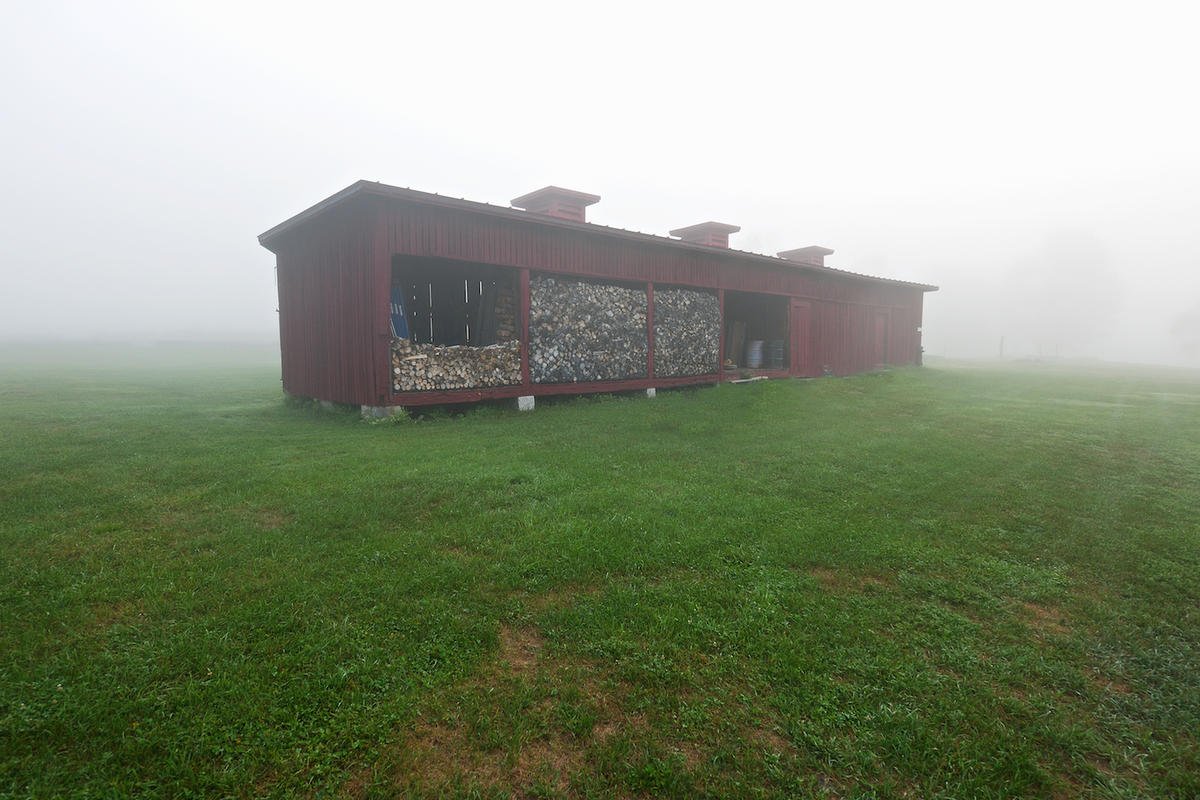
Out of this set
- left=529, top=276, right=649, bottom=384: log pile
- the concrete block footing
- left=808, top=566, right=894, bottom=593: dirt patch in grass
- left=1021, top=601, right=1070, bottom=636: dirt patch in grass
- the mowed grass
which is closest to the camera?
the mowed grass

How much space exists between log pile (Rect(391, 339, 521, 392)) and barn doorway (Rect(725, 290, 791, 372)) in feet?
31.9

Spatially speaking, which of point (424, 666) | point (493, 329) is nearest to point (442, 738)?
point (424, 666)

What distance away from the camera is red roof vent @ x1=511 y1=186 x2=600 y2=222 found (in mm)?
15820

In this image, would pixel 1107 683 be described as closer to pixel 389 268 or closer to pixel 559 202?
pixel 389 268

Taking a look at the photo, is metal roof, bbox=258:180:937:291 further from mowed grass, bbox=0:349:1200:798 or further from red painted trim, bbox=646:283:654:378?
mowed grass, bbox=0:349:1200:798

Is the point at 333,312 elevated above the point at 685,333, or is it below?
above

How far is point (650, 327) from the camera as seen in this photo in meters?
15.5

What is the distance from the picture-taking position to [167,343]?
230 feet

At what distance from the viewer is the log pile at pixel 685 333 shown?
1603cm

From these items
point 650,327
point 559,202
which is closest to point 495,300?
point 559,202

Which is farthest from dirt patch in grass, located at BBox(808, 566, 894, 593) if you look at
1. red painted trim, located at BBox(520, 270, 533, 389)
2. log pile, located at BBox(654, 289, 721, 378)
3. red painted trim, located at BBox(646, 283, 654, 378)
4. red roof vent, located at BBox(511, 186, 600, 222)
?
red roof vent, located at BBox(511, 186, 600, 222)

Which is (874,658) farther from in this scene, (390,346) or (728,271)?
(728,271)

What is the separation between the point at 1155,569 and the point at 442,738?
18.8ft

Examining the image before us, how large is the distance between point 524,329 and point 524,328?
2 cm
